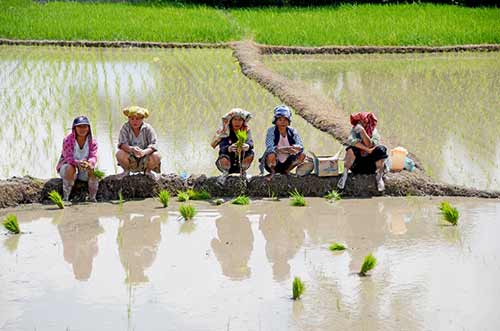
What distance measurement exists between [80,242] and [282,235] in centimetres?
124

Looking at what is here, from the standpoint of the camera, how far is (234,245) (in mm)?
5262

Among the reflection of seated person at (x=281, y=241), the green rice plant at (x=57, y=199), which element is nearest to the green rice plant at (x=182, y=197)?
Result: the reflection of seated person at (x=281, y=241)

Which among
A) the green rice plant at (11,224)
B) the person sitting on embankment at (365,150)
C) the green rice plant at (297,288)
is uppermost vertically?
the person sitting on embankment at (365,150)

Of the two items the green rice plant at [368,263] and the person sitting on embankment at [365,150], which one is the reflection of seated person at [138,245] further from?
the person sitting on embankment at [365,150]

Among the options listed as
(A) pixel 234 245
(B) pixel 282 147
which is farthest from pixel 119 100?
(A) pixel 234 245

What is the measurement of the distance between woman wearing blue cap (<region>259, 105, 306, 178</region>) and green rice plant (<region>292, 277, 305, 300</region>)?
2.27 m

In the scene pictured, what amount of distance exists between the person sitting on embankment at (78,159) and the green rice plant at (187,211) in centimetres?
81

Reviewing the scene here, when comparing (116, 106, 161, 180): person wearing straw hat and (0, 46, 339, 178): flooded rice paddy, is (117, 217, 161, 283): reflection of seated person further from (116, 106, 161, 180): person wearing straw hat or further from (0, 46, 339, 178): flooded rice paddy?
(0, 46, 339, 178): flooded rice paddy

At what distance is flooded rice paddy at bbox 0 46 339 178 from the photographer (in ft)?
24.4

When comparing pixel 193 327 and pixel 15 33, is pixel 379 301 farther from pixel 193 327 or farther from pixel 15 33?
pixel 15 33

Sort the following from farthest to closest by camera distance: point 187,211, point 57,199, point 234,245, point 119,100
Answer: point 119,100
point 57,199
point 187,211
point 234,245

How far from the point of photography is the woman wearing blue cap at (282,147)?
645 centimetres

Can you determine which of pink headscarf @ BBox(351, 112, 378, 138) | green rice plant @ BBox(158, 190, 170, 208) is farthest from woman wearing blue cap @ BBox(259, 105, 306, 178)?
green rice plant @ BBox(158, 190, 170, 208)

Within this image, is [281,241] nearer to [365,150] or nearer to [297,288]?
[297,288]
